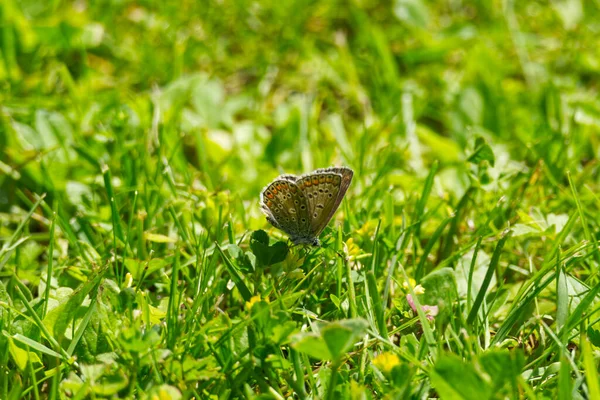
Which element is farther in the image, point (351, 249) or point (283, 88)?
point (283, 88)

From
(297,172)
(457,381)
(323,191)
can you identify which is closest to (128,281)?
(323,191)

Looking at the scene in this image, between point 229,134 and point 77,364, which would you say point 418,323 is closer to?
point 77,364

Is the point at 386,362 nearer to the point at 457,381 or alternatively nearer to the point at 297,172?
the point at 457,381

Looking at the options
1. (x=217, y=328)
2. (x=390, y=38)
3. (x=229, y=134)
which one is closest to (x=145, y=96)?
(x=229, y=134)

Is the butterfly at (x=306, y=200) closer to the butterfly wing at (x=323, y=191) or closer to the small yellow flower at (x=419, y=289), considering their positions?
the butterfly wing at (x=323, y=191)

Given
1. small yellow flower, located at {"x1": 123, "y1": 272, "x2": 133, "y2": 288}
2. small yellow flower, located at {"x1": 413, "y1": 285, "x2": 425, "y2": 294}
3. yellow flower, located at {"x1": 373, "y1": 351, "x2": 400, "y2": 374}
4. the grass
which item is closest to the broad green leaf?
the grass

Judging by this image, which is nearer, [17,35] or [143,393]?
[143,393]

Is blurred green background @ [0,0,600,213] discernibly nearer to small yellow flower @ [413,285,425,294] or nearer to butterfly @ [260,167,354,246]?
butterfly @ [260,167,354,246]
